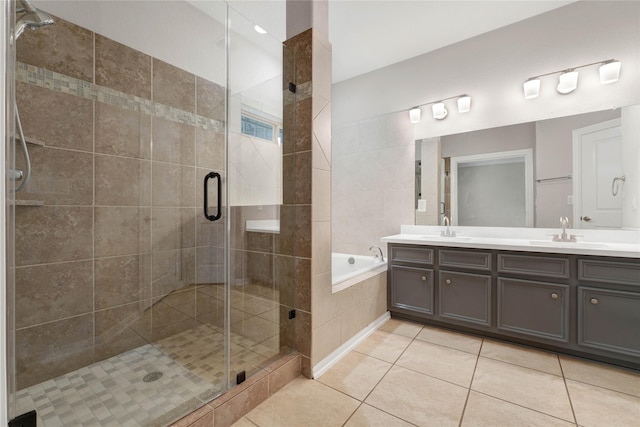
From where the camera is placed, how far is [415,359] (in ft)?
6.47

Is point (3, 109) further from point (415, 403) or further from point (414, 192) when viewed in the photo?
point (414, 192)

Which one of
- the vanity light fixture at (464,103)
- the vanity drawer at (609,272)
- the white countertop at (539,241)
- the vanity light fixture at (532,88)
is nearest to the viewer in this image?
the vanity drawer at (609,272)

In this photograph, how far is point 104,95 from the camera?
1.78 m

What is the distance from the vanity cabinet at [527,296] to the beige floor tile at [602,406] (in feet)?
1.22

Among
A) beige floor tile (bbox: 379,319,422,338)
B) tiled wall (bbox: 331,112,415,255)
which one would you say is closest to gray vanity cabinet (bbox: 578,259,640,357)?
beige floor tile (bbox: 379,319,422,338)

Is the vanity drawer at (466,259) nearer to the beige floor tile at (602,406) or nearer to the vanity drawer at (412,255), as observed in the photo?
the vanity drawer at (412,255)

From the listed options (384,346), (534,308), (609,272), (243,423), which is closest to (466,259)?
(534,308)

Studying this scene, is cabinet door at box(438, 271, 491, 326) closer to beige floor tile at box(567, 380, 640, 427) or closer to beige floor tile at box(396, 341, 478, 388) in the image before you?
beige floor tile at box(396, 341, 478, 388)

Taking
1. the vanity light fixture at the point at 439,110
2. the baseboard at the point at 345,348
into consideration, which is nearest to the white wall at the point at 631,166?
the vanity light fixture at the point at 439,110

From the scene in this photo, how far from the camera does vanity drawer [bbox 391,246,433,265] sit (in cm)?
250

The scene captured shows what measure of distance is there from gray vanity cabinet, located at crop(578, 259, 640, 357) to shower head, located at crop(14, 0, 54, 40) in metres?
3.65

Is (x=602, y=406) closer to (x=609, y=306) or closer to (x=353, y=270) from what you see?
(x=609, y=306)

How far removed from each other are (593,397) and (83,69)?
3.71 metres

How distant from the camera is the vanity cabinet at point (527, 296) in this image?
1802mm
